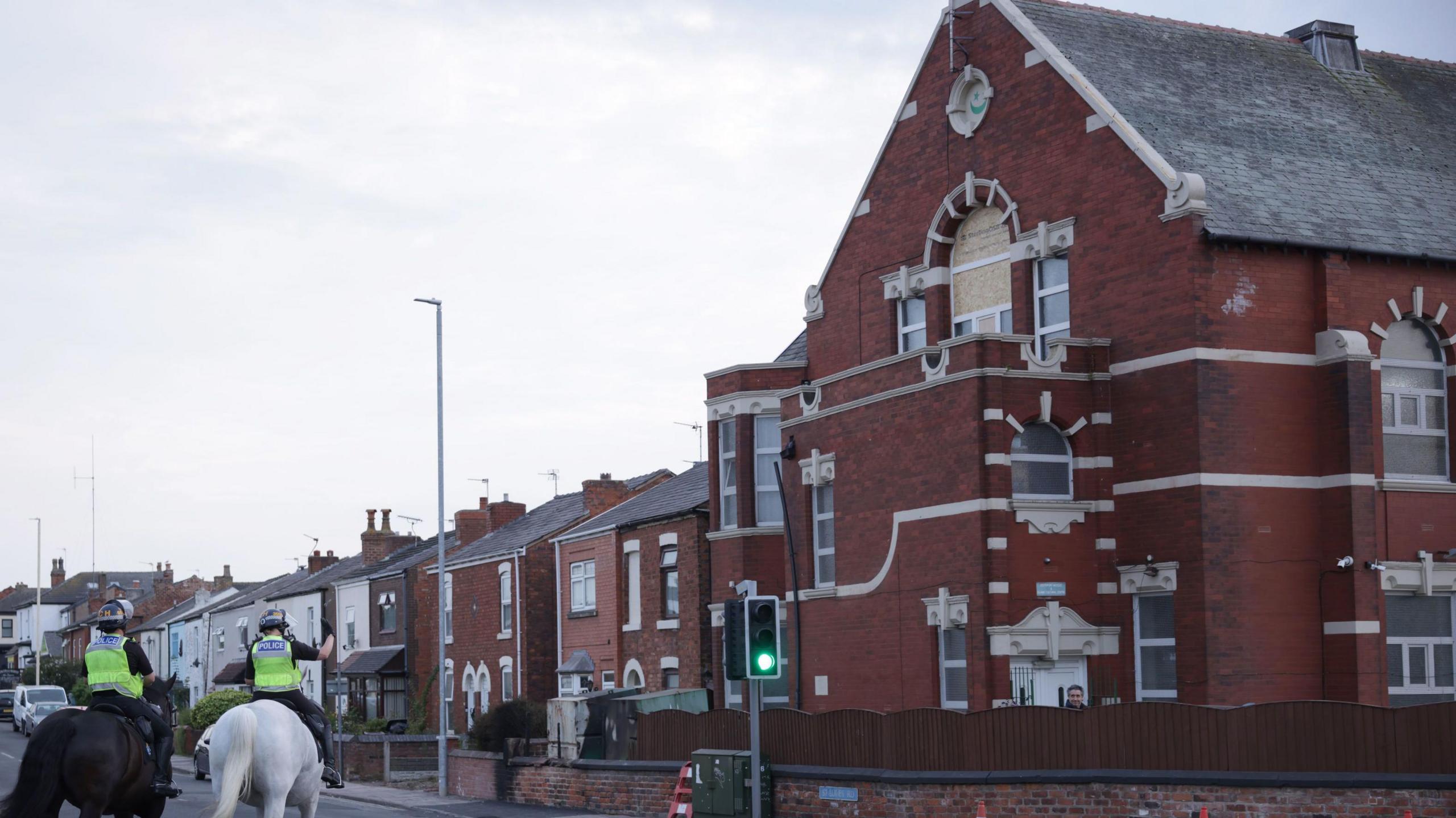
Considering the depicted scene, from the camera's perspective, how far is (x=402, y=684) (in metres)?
58.7

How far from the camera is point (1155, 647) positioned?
26.5 meters

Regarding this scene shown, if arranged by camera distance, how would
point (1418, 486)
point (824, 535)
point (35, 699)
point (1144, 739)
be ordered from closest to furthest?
point (1144, 739) → point (1418, 486) → point (824, 535) → point (35, 699)

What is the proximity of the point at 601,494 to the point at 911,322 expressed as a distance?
66.8 ft

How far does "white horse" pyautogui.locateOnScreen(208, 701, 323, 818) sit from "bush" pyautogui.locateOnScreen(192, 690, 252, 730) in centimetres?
3647

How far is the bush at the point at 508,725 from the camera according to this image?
116 feet

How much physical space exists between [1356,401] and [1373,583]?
2912 millimetres

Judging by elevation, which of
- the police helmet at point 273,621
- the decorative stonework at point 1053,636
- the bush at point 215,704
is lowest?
the bush at point 215,704

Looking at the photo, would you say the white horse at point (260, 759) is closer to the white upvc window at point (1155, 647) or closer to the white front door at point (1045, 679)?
the white front door at point (1045, 679)

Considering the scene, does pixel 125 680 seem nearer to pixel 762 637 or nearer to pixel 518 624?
pixel 762 637

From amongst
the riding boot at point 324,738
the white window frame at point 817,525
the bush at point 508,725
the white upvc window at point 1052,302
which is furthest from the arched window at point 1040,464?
the riding boot at point 324,738

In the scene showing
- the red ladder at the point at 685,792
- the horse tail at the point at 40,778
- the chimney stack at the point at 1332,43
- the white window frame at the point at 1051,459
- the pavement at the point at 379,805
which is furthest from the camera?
the chimney stack at the point at 1332,43

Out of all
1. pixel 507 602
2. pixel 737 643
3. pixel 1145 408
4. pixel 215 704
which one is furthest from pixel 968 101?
pixel 215 704

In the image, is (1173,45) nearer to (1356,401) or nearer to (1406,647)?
(1356,401)

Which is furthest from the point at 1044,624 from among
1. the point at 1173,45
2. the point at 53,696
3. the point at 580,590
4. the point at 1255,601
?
the point at 53,696
